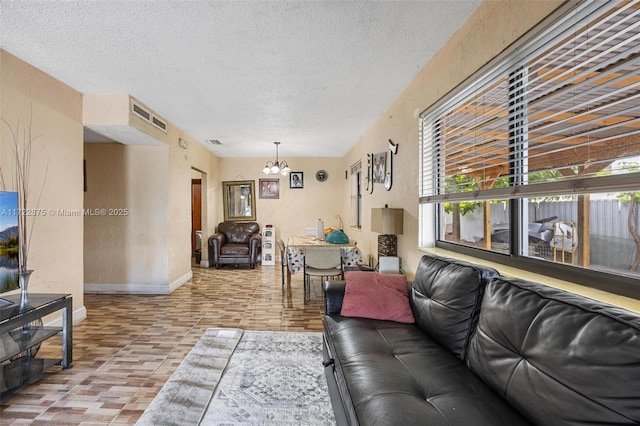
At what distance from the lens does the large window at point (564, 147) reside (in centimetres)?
116

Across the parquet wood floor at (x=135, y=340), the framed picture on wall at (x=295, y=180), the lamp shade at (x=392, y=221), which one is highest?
the framed picture on wall at (x=295, y=180)

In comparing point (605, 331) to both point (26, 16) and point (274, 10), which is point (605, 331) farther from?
point (26, 16)

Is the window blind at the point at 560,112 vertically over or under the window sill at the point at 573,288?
over

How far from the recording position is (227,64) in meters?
2.68

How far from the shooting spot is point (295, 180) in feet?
24.1

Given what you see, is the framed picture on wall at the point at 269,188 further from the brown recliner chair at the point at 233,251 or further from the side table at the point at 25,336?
the side table at the point at 25,336

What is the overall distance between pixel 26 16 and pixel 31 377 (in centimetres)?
244

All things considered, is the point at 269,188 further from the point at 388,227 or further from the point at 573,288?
the point at 573,288

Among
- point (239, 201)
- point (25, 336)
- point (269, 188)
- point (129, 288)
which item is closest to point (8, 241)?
point (25, 336)

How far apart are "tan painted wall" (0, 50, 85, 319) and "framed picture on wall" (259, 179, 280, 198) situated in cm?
417

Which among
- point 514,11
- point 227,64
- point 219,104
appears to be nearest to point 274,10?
point 227,64

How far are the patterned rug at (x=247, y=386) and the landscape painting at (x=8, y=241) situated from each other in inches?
57.7

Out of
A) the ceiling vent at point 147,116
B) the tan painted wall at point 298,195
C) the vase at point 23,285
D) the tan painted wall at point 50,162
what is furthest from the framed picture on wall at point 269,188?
the vase at point 23,285

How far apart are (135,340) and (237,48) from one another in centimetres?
275
